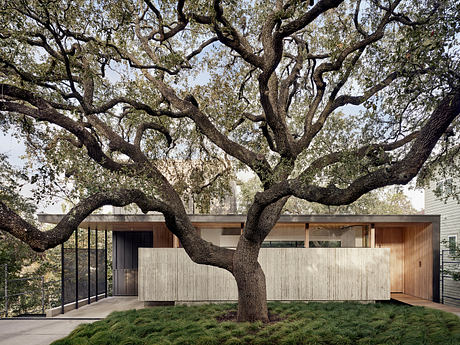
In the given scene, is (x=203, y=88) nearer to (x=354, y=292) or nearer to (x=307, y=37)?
(x=307, y=37)

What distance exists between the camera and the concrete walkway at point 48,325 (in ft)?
23.6

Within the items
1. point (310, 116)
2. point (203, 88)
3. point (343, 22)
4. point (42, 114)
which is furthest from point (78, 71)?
point (343, 22)

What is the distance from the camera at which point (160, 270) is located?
10172 millimetres

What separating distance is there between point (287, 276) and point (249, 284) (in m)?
3.04

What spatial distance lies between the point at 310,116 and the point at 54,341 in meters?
6.69

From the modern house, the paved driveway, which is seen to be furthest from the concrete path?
the modern house

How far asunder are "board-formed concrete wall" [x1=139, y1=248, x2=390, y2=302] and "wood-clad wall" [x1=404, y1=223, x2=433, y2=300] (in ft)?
5.54

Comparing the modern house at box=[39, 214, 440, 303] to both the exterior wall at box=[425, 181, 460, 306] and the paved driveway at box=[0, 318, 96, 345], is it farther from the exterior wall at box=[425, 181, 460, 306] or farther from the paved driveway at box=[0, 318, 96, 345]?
the exterior wall at box=[425, 181, 460, 306]

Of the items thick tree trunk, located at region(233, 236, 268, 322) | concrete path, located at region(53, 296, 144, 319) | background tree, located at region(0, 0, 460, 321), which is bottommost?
concrete path, located at region(53, 296, 144, 319)

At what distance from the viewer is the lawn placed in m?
6.48

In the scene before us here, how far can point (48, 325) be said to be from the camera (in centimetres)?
836

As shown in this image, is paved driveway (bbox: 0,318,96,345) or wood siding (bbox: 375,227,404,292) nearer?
paved driveway (bbox: 0,318,96,345)

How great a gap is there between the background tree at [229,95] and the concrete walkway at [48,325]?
3052 mm

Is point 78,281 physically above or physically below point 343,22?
below
